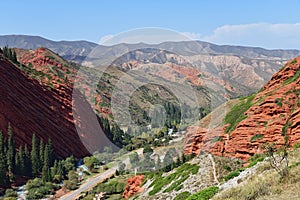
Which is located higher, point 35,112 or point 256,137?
point 256,137

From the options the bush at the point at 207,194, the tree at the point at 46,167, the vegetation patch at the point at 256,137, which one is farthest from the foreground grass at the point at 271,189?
the tree at the point at 46,167

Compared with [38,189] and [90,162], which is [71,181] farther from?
[90,162]

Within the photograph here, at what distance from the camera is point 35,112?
89.9 meters

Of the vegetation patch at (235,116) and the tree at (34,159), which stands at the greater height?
the vegetation patch at (235,116)

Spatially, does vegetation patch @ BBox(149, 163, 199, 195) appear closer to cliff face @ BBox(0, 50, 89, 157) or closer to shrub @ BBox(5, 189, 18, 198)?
shrub @ BBox(5, 189, 18, 198)

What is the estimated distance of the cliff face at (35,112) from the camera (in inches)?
3219

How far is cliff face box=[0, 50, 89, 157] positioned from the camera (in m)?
81.8

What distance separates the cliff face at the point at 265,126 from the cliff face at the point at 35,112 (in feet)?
171

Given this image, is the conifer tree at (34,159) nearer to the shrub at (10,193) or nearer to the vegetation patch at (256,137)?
the shrub at (10,193)

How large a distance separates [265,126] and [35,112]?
65863mm

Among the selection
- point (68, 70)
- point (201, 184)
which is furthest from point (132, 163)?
point (68, 70)

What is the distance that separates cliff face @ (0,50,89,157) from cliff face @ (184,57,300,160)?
5207 cm

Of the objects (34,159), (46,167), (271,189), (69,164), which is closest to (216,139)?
(271,189)

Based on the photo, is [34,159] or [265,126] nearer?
[265,126]
